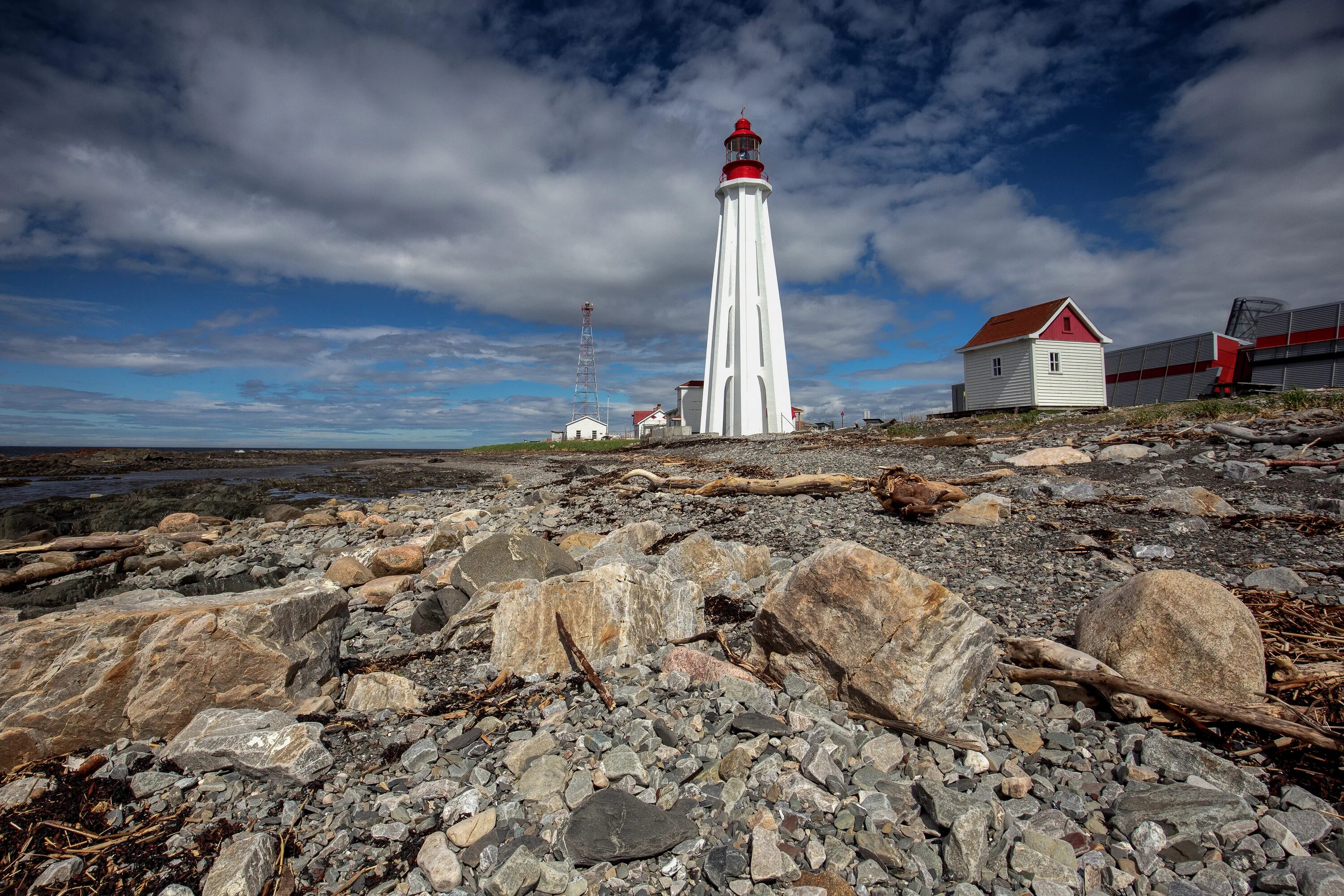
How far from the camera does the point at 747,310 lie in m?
30.4

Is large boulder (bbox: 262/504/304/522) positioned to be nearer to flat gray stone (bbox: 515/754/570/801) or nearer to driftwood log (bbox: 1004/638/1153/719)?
flat gray stone (bbox: 515/754/570/801)

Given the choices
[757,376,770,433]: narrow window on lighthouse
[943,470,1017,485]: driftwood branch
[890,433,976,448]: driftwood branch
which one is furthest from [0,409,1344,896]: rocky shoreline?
[757,376,770,433]: narrow window on lighthouse

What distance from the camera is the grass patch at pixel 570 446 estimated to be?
45.1 metres

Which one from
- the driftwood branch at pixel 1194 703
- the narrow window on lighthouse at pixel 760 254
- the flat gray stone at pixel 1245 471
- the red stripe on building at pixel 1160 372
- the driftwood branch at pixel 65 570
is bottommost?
the driftwood branch at pixel 65 570

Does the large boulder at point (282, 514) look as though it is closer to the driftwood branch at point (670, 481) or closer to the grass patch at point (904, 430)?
the driftwood branch at point (670, 481)

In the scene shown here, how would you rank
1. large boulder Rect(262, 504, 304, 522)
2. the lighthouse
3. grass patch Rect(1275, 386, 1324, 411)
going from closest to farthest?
grass patch Rect(1275, 386, 1324, 411)
large boulder Rect(262, 504, 304, 522)
the lighthouse

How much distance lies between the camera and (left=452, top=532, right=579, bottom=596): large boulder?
502cm

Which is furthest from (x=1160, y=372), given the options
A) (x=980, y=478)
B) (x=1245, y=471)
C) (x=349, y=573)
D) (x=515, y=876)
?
(x=515, y=876)

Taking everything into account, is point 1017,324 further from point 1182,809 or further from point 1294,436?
point 1182,809

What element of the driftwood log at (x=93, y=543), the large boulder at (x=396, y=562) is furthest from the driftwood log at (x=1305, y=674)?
the driftwood log at (x=93, y=543)

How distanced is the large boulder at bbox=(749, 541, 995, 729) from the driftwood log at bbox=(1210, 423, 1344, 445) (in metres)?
9.81

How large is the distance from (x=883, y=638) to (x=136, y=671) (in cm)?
402

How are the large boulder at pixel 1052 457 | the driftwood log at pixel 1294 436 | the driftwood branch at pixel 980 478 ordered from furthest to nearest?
the large boulder at pixel 1052 457
the driftwood branch at pixel 980 478
the driftwood log at pixel 1294 436

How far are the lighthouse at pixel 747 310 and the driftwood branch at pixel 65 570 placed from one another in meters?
24.4
